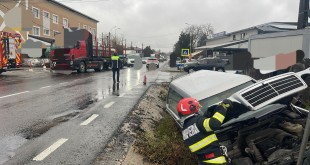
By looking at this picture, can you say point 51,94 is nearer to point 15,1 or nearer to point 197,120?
point 197,120

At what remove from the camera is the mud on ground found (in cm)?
509

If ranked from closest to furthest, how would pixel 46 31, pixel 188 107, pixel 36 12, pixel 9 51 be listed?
1. pixel 188 107
2. pixel 9 51
3. pixel 36 12
4. pixel 46 31

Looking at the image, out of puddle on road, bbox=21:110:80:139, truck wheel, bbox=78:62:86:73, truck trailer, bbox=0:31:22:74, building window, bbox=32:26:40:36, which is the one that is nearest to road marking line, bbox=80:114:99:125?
puddle on road, bbox=21:110:80:139

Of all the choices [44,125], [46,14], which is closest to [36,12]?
[46,14]

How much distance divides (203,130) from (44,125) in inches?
193

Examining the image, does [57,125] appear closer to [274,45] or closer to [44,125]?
[44,125]

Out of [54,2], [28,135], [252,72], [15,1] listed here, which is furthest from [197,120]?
[54,2]

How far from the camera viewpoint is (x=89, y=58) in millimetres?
27422

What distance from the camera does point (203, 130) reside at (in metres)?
3.46

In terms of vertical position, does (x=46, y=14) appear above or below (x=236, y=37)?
above

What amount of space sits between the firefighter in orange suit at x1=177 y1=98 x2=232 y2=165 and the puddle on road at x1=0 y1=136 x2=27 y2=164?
10.2ft

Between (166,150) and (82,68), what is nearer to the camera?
(166,150)

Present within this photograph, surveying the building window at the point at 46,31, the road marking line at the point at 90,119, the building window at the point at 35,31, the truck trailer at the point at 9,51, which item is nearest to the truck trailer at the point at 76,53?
the truck trailer at the point at 9,51

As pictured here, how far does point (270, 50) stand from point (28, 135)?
5.83m
